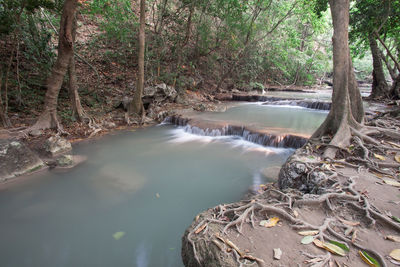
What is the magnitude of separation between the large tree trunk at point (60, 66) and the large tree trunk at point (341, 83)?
19.3 feet

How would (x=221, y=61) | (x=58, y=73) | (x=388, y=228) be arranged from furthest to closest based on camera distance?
(x=221, y=61), (x=58, y=73), (x=388, y=228)

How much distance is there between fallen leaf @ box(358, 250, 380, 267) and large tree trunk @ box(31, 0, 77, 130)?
6.85m

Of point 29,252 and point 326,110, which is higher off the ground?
point 326,110

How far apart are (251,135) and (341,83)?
11.1 ft

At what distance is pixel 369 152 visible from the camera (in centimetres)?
421

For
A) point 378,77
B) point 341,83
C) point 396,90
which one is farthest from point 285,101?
point 341,83

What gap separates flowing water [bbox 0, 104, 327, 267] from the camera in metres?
3.25

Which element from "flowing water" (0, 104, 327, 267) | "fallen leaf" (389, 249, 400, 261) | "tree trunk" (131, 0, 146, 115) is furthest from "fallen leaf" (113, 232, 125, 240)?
"tree trunk" (131, 0, 146, 115)

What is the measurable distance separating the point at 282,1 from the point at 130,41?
8.26 meters

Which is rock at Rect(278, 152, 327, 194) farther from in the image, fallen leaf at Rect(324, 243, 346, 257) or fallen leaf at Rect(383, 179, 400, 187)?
fallen leaf at Rect(324, 243, 346, 257)

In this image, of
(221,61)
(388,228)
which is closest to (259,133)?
(388,228)

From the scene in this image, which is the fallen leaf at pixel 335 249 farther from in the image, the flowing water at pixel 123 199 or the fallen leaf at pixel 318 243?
the flowing water at pixel 123 199

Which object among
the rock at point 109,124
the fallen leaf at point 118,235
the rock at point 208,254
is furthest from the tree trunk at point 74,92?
the rock at point 208,254

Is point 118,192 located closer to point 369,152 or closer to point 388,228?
point 388,228
